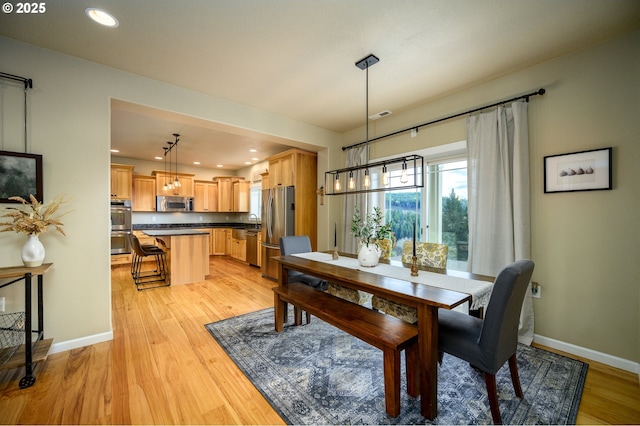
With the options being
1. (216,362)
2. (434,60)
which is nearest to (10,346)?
(216,362)

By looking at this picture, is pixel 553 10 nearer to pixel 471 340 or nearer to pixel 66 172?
pixel 471 340

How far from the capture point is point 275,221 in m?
4.99

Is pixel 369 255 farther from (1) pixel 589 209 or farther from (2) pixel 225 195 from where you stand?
(2) pixel 225 195

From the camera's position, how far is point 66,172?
2408 millimetres

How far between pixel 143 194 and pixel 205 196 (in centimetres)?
155

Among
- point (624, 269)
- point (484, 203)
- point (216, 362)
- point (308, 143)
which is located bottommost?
point (216, 362)

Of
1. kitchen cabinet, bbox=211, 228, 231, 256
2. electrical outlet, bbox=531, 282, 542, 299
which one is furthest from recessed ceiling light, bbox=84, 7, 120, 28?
kitchen cabinet, bbox=211, 228, 231, 256

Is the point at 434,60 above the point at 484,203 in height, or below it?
above

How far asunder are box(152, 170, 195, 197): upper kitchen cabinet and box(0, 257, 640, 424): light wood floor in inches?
184

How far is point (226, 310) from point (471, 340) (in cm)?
288

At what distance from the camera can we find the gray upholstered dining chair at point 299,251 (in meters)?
3.15

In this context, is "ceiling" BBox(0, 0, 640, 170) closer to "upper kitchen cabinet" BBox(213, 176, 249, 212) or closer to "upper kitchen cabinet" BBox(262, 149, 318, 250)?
"upper kitchen cabinet" BBox(262, 149, 318, 250)

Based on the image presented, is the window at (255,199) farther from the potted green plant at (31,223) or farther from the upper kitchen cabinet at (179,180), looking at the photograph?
the potted green plant at (31,223)

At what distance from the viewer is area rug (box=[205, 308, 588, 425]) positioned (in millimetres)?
1630
